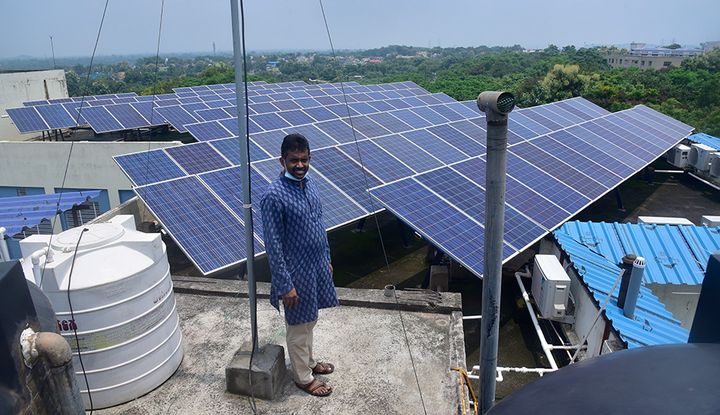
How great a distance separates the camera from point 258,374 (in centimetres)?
377

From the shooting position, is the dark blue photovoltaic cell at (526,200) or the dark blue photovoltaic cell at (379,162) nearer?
the dark blue photovoltaic cell at (526,200)

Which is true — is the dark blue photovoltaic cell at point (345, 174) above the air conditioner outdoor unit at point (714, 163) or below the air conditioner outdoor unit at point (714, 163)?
above

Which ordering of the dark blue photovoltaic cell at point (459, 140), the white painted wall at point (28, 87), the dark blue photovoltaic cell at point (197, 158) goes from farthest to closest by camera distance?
1. the white painted wall at point (28, 87)
2. the dark blue photovoltaic cell at point (459, 140)
3. the dark blue photovoltaic cell at point (197, 158)

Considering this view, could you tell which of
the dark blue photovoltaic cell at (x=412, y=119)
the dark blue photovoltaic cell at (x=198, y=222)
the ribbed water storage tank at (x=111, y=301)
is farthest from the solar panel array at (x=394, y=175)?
the ribbed water storage tank at (x=111, y=301)

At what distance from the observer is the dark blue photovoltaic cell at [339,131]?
43.9ft

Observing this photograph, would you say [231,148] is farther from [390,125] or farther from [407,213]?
[390,125]

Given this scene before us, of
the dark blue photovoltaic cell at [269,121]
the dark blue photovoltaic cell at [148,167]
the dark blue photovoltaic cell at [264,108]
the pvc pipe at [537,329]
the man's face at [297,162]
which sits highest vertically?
the man's face at [297,162]

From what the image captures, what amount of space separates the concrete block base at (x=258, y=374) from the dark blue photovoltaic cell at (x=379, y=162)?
7.03m

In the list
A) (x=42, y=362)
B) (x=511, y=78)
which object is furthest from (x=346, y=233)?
(x=511, y=78)

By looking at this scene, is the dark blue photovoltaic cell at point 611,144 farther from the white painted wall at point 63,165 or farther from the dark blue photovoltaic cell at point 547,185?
the white painted wall at point 63,165

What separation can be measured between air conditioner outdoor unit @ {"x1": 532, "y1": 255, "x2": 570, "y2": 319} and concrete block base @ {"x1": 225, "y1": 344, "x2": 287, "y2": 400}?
4950 mm

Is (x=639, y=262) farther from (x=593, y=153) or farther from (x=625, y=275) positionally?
(x=593, y=153)

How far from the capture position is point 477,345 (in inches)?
314

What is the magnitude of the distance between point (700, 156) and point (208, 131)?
58.3 feet
